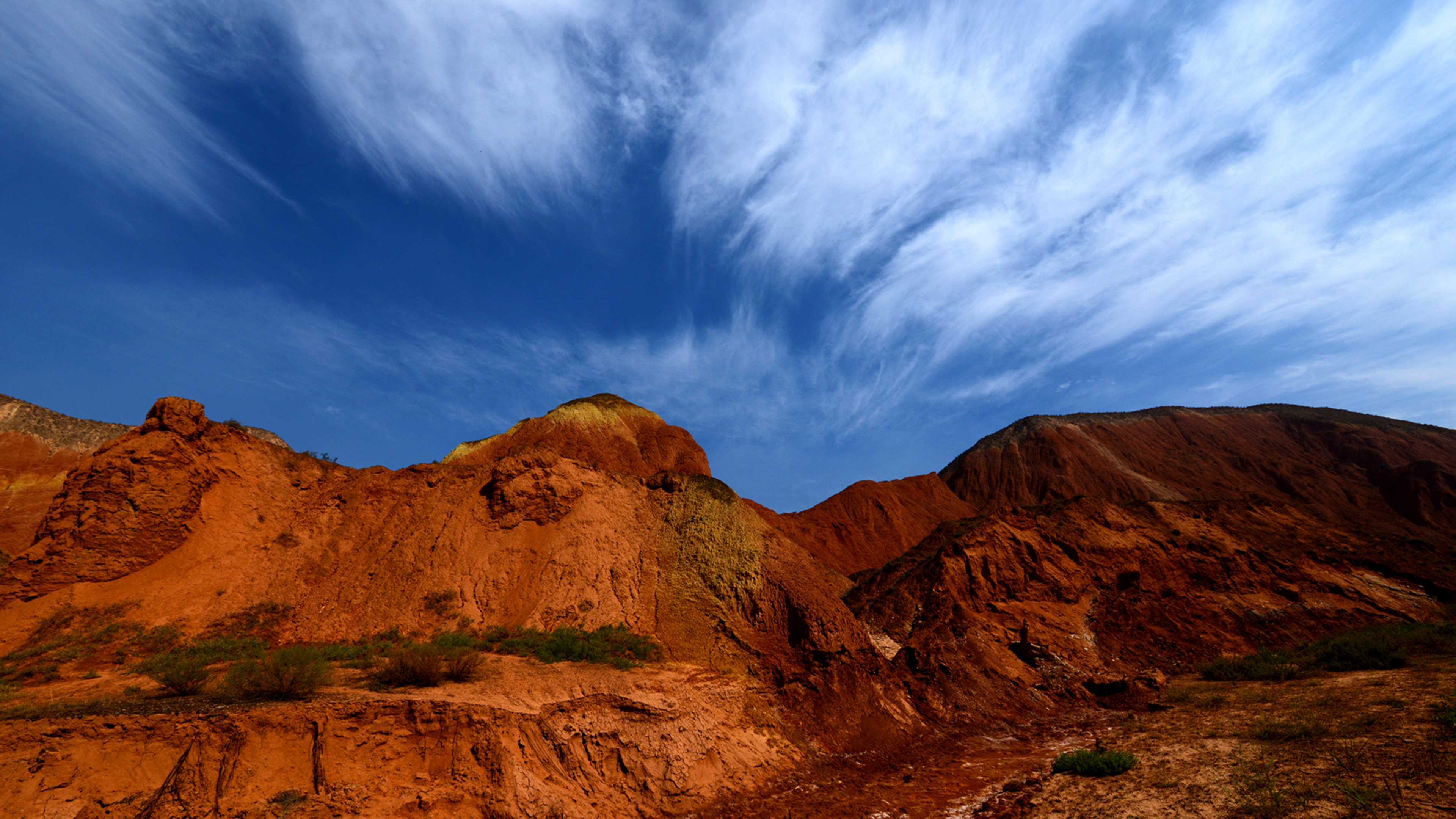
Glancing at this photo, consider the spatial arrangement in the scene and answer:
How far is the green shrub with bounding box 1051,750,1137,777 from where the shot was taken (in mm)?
9969

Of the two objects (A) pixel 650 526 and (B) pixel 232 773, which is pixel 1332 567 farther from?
(B) pixel 232 773

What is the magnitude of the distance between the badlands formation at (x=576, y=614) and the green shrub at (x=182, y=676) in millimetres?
310

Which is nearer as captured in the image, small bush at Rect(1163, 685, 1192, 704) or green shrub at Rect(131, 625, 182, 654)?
green shrub at Rect(131, 625, 182, 654)

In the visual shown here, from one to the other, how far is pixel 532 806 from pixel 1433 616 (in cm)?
3464

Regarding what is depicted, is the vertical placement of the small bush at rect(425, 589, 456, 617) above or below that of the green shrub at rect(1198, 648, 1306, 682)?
above

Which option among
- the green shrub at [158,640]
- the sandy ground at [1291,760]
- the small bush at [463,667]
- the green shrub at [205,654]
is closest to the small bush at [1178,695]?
the sandy ground at [1291,760]

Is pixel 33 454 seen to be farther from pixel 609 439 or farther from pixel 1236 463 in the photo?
pixel 1236 463

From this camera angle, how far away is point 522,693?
10.4 m

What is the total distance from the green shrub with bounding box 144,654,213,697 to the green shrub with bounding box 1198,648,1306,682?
26.5m

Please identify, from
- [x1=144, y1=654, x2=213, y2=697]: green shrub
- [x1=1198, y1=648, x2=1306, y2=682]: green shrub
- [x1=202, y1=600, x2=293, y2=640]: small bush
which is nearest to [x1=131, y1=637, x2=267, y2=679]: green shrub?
[x1=144, y1=654, x2=213, y2=697]: green shrub

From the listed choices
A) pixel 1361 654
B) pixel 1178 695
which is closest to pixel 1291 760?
pixel 1178 695

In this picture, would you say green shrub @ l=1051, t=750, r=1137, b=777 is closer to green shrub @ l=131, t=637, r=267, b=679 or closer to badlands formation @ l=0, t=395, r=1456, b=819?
badlands formation @ l=0, t=395, r=1456, b=819

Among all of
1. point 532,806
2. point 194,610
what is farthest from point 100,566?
point 532,806

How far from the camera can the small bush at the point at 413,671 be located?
32.7 feet
